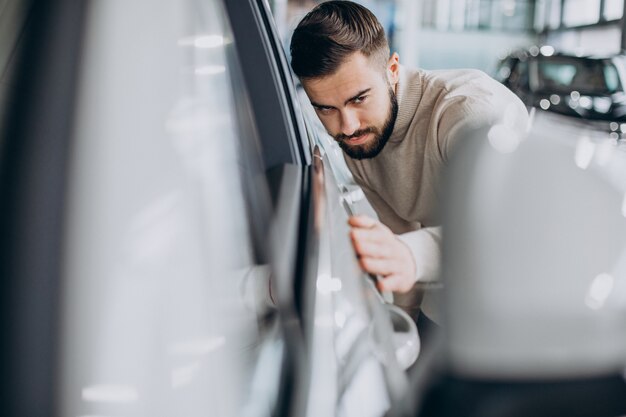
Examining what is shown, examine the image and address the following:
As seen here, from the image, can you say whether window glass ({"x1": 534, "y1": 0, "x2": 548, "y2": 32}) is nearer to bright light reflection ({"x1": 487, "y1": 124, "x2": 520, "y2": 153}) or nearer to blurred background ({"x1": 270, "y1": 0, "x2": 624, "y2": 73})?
blurred background ({"x1": 270, "y1": 0, "x2": 624, "y2": 73})

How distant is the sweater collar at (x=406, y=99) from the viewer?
969 mm

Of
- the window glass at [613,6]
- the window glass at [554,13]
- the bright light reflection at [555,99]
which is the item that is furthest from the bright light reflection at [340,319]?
the window glass at [613,6]

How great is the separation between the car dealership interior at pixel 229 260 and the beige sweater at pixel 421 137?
0.17 metres

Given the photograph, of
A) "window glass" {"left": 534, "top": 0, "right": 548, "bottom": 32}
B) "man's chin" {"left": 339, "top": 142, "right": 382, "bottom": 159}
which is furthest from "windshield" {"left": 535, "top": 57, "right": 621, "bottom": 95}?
"man's chin" {"left": 339, "top": 142, "right": 382, "bottom": 159}

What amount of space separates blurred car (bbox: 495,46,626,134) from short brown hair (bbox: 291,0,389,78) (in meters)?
0.92

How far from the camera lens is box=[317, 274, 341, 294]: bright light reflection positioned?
1.67ft

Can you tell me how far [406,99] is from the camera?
1.00m

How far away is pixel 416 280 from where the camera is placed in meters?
0.54

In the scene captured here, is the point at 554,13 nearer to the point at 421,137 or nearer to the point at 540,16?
the point at 540,16

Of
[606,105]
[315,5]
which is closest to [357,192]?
[315,5]

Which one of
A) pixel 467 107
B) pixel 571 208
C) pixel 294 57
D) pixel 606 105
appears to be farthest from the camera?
pixel 606 105

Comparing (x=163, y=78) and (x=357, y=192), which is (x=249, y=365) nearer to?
(x=163, y=78)

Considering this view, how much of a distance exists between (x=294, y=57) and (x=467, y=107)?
262mm

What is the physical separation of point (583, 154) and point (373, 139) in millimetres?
560
